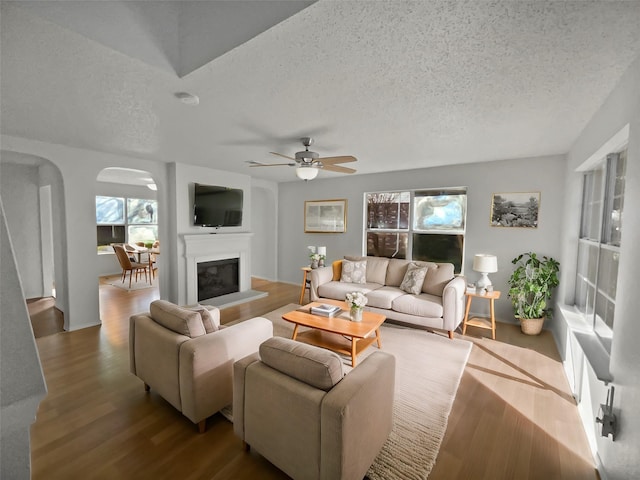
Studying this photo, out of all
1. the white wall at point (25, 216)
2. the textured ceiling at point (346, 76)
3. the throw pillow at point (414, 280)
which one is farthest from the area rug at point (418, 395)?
the white wall at point (25, 216)

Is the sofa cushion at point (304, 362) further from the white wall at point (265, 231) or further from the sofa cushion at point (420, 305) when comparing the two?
the white wall at point (265, 231)

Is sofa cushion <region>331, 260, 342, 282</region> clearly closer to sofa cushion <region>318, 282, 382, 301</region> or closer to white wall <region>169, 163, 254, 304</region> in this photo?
sofa cushion <region>318, 282, 382, 301</region>

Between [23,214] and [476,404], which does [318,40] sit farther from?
[23,214]

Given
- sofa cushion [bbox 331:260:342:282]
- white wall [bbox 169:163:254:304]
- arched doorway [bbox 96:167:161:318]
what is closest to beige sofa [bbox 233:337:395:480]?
sofa cushion [bbox 331:260:342:282]

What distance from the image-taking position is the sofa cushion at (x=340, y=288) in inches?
174

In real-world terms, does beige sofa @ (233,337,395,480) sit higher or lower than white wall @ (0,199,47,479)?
lower

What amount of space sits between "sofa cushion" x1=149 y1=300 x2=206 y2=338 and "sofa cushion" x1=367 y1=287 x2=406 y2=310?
2.53 meters

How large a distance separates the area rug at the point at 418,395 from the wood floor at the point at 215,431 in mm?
86

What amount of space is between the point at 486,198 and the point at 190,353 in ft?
14.8

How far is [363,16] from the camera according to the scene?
135 cm

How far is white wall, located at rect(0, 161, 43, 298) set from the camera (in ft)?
15.9

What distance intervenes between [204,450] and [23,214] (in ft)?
18.5

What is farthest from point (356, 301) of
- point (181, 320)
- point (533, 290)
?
point (533, 290)

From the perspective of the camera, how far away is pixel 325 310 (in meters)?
3.43
